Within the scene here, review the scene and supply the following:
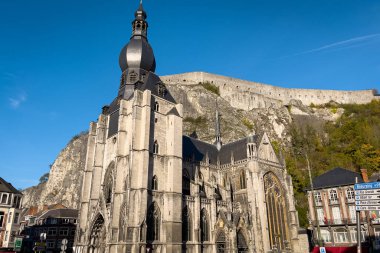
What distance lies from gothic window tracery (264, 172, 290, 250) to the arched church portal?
16342mm

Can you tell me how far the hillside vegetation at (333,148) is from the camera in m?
45.0

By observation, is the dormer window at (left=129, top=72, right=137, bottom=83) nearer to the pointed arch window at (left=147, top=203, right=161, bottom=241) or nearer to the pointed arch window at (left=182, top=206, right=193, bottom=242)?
the pointed arch window at (left=147, top=203, right=161, bottom=241)

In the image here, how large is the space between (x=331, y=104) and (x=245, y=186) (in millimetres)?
63990

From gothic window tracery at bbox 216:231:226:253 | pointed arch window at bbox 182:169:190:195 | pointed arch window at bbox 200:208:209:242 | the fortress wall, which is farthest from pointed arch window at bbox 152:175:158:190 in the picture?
the fortress wall

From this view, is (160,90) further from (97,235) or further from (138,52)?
(97,235)

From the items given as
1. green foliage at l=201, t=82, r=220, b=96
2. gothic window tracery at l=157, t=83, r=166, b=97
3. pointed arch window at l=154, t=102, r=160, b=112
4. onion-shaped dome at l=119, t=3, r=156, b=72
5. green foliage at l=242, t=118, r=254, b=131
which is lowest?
pointed arch window at l=154, t=102, r=160, b=112

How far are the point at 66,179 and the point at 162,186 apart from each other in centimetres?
4188

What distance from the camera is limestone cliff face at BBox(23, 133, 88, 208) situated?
5797 cm

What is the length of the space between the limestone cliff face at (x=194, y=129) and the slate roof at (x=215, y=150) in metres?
12.5

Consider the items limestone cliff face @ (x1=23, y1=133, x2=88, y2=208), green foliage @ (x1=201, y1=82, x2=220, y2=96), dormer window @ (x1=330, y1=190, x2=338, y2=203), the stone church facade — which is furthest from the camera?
green foliage @ (x1=201, y1=82, x2=220, y2=96)

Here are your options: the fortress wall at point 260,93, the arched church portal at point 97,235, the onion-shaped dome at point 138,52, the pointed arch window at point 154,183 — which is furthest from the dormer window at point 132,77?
the fortress wall at point 260,93

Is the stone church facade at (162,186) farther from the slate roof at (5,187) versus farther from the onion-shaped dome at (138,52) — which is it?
the slate roof at (5,187)

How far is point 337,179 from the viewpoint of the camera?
3216cm

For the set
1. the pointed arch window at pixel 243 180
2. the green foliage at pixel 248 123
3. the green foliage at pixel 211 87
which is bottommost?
the pointed arch window at pixel 243 180
